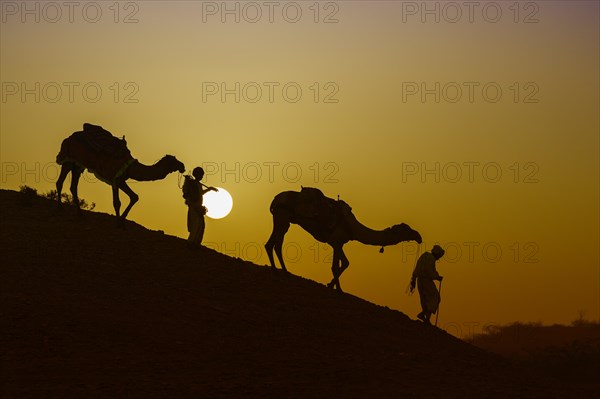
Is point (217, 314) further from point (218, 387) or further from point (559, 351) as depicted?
point (559, 351)

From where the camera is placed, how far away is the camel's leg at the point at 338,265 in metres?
30.3

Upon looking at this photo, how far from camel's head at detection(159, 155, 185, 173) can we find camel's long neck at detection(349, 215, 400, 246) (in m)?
5.33

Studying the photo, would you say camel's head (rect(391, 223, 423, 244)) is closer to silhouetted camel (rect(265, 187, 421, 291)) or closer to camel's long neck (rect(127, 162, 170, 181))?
silhouetted camel (rect(265, 187, 421, 291))

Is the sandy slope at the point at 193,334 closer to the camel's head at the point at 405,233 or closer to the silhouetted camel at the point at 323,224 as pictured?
the silhouetted camel at the point at 323,224

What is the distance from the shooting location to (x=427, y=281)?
2988 centimetres

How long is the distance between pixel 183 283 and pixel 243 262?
14.1 ft

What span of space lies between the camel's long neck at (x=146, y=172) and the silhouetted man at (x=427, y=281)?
765cm

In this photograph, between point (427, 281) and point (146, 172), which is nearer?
point (427, 281)

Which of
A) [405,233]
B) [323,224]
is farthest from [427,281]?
[323,224]

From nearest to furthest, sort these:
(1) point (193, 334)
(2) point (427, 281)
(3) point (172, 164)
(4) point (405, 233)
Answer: (1) point (193, 334) → (2) point (427, 281) → (4) point (405, 233) → (3) point (172, 164)

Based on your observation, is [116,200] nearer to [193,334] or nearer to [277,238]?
[277,238]

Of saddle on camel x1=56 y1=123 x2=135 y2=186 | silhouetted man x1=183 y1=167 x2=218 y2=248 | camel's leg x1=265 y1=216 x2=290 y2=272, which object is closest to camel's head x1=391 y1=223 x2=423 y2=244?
camel's leg x1=265 y1=216 x2=290 y2=272

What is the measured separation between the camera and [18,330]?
22625mm

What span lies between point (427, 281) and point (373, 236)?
196 cm
